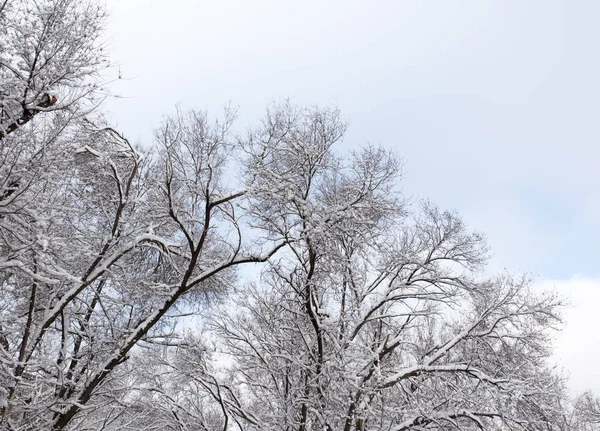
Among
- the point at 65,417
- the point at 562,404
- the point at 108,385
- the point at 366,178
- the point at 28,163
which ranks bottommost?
the point at 65,417

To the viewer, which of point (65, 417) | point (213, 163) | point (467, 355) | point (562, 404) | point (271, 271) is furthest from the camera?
point (467, 355)

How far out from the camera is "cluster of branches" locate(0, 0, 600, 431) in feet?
18.8

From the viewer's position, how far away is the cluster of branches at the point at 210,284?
572cm

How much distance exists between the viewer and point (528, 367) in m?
10.8

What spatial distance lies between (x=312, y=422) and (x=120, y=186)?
5.65 metres

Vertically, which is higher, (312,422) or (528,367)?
(528,367)

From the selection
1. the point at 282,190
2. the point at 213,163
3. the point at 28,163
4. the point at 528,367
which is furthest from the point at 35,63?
the point at 528,367

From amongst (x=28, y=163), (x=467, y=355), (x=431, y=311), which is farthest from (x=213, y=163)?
(x=467, y=355)

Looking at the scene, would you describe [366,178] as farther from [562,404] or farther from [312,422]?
[562,404]

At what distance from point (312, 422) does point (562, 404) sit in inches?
199

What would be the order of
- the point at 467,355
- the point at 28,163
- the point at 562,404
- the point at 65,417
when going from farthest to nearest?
1. the point at 467,355
2. the point at 562,404
3. the point at 65,417
4. the point at 28,163

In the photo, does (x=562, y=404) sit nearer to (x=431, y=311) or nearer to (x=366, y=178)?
(x=431, y=311)

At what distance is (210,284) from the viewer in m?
10.3

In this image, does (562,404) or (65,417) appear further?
(562,404)
